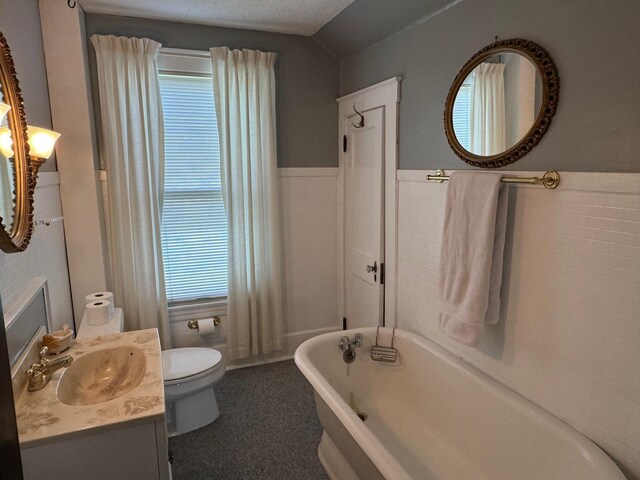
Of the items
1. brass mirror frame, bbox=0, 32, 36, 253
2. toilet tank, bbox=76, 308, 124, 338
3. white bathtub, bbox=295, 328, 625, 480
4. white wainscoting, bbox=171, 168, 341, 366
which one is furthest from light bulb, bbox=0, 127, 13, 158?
white wainscoting, bbox=171, 168, 341, 366

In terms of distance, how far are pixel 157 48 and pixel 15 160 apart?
1.59 m

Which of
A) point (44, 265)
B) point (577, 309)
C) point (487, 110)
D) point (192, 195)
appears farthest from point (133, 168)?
point (577, 309)

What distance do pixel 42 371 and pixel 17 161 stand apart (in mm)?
725

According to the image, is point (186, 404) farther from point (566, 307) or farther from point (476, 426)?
point (566, 307)

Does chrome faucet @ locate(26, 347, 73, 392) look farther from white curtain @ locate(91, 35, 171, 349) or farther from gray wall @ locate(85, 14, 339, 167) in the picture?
gray wall @ locate(85, 14, 339, 167)

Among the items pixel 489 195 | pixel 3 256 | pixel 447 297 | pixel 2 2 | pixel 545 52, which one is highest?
pixel 2 2

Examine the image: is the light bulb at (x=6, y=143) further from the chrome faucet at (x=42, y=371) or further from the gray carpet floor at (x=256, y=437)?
the gray carpet floor at (x=256, y=437)

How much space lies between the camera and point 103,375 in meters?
1.73

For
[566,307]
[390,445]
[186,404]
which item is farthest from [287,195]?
[566,307]

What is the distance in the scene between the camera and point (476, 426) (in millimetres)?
1951

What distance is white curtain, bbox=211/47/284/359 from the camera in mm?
2922

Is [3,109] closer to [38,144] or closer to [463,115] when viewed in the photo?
[38,144]

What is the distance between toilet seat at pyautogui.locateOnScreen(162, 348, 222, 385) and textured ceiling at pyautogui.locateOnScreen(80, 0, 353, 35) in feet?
6.98

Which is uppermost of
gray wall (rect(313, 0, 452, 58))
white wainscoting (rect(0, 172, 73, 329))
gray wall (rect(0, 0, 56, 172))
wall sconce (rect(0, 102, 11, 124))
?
gray wall (rect(313, 0, 452, 58))
